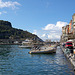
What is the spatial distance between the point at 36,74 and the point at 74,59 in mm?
11251

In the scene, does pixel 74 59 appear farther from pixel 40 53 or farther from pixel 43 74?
pixel 40 53

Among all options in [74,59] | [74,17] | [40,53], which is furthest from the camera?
[74,17]

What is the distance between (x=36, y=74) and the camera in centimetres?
2912

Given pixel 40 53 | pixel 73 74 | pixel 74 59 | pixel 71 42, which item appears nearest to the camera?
pixel 73 74

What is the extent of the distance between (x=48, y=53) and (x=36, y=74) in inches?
1480

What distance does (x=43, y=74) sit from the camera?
2911 cm

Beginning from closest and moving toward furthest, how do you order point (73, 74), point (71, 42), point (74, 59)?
point (73, 74) → point (74, 59) → point (71, 42)

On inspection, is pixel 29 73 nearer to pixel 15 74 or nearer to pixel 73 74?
pixel 15 74

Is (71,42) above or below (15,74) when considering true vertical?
above

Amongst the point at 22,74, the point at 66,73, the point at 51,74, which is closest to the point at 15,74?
the point at 22,74

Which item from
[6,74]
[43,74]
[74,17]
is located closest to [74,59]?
[43,74]

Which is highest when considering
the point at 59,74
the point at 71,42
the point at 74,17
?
the point at 74,17

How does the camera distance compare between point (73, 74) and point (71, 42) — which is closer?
point (73, 74)

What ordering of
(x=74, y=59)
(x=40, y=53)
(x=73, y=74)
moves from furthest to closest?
(x=40, y=53) < (x=74, y=59) < (x=73, y=74)
